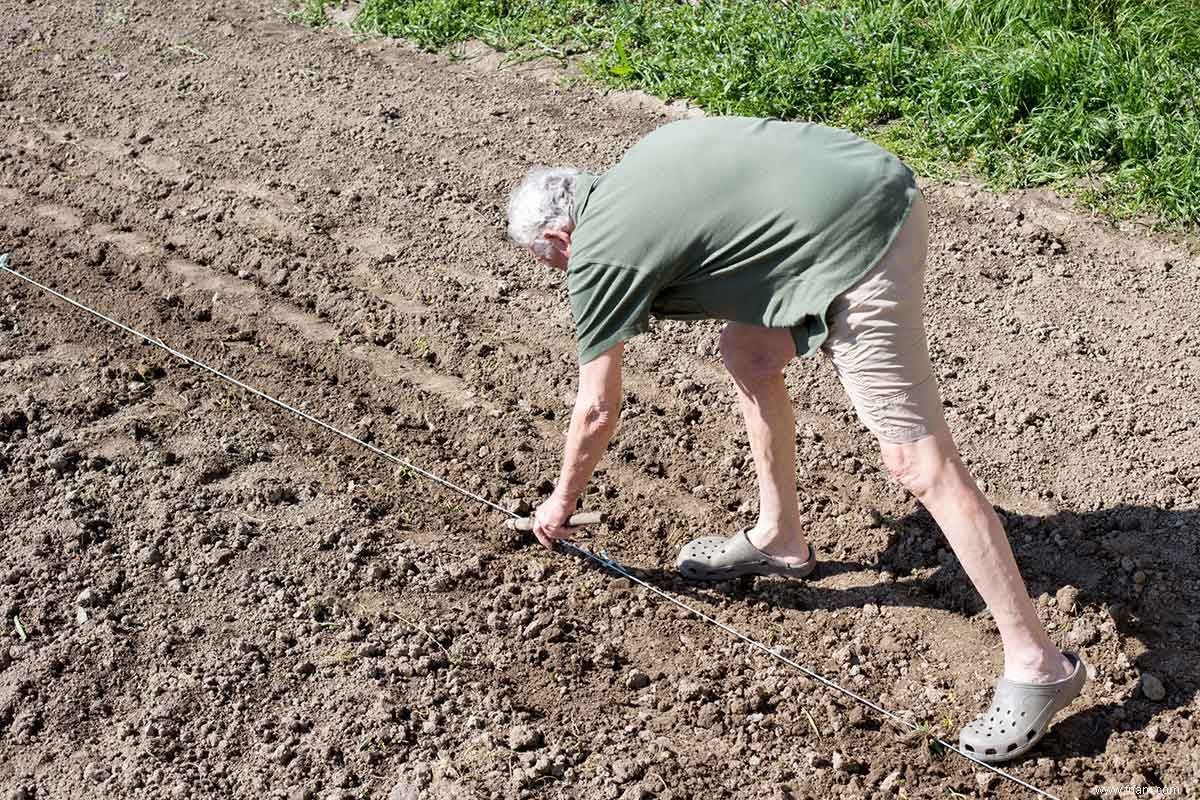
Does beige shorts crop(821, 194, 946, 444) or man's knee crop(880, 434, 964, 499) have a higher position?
beige shorts crop(821, 194, 946, 444)

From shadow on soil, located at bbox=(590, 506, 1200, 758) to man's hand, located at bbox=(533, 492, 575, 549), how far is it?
601mm

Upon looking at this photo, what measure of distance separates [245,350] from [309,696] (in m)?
2.20

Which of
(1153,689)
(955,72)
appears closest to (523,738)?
(1153,689)

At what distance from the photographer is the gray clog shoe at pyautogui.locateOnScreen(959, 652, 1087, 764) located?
12.6ft

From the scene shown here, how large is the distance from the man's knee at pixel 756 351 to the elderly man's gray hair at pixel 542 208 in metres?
0.72

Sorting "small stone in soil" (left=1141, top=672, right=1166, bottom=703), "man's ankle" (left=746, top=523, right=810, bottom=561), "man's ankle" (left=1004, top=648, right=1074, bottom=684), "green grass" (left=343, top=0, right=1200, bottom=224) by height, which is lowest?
"small stone in soil" (left=1141, top=672, right=1166, bottom=703)

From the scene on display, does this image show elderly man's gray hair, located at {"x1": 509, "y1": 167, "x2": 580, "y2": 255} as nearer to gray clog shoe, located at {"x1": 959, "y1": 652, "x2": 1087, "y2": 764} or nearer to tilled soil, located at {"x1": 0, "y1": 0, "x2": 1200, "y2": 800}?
tilled soil, located at {"x1": 0, "y1": 0, "x2": 1200, "y2": 800}

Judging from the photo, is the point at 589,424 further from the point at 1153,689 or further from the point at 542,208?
the point at 1153,689

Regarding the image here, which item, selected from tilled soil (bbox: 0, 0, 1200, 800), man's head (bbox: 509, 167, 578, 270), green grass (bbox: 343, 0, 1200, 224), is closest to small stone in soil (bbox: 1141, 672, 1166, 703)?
tilled soil (bbox: 0, 0, 1200, 800)

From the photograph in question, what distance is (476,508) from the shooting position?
507 cm

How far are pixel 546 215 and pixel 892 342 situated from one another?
1.03 meters

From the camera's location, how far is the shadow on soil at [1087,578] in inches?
169

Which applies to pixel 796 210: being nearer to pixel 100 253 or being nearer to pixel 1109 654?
pixel 1109 654

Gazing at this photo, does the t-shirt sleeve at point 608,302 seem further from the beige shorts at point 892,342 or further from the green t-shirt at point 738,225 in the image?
the beige shorts at point 892,342
